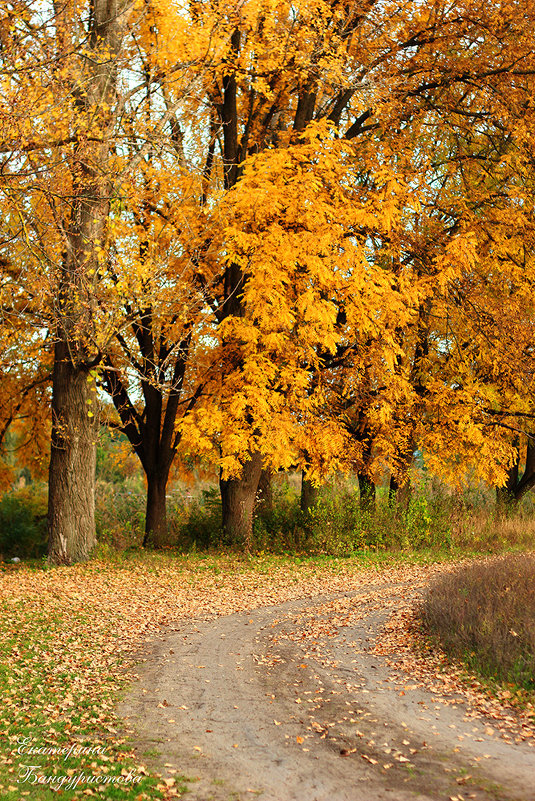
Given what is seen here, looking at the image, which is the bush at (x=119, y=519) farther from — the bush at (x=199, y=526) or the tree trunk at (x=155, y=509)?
the bush at (x=199, y=526)

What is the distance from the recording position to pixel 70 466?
47.4 feet

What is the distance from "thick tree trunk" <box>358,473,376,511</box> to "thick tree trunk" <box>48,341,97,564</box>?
6.88m

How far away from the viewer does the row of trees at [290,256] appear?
46.9 ft

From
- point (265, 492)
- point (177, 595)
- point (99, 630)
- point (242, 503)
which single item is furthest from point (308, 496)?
point (99, 630)

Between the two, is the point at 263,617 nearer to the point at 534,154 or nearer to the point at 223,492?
the point at 223,492

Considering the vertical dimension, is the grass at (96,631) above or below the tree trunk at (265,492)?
below

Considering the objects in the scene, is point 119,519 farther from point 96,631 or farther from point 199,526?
point 96,631

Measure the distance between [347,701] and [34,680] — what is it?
3.10m

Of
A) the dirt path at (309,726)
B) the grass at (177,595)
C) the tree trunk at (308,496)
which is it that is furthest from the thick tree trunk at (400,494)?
the dirt path at (309,726)

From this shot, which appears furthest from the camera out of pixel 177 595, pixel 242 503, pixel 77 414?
pixel 242 503

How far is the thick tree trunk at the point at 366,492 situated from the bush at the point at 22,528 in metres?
7.87

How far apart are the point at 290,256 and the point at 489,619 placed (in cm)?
861

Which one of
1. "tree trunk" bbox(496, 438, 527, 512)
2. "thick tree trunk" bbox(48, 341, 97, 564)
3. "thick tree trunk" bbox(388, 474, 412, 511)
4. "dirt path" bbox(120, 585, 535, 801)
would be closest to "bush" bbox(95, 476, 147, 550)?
"thick tree trunk" bbox(48, 341, 97, 564)

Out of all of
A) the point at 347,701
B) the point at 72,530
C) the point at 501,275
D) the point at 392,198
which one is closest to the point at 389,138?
the point at 392,198
